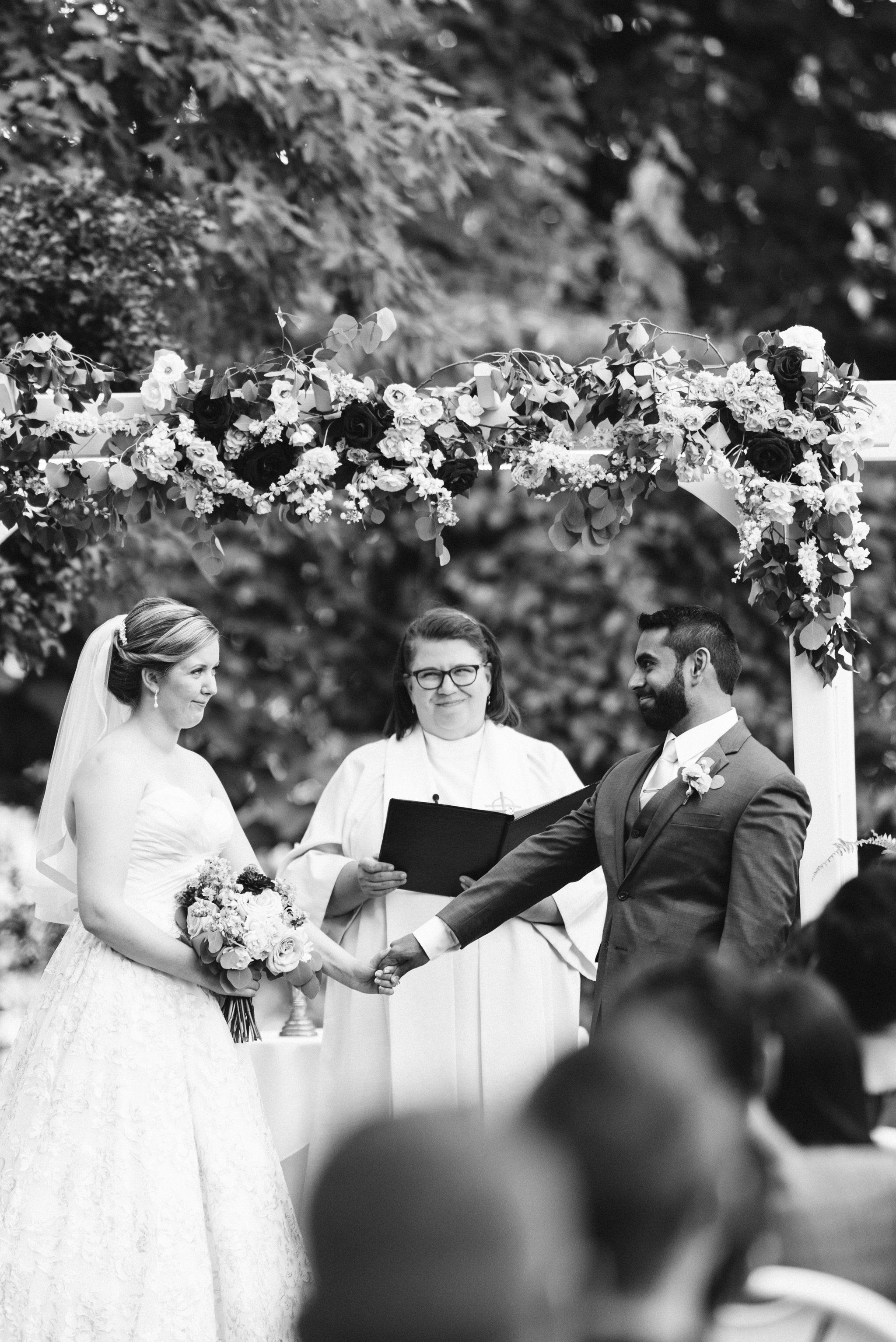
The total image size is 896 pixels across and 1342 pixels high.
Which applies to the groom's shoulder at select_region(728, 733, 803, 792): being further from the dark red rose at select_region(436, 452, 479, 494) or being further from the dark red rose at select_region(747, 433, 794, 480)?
the dark red rose at select_region(436, 452, 479, 494)

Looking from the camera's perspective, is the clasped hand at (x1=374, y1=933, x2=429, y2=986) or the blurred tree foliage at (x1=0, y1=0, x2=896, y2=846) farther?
the blurred tree foliage at (x1=0, y1=0, x2=896, y2=846)

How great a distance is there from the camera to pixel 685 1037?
170cm

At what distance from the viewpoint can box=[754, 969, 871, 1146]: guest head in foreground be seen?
209 cm

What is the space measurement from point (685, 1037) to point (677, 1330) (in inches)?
11.4

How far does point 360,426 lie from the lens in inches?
188

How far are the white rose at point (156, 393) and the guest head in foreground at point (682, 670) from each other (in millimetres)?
1551

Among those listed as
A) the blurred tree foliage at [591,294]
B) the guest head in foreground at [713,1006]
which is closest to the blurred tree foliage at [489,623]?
the blurred tree foliage at [591,294]

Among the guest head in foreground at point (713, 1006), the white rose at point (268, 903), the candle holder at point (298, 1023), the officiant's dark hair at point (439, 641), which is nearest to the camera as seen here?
the guest head in foreground at point (713, 1006)

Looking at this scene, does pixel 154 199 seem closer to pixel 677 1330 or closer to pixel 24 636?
pixel 24 636

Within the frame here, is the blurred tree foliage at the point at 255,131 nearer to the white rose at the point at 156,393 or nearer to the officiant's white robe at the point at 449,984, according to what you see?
the white rose at the point at 156,393

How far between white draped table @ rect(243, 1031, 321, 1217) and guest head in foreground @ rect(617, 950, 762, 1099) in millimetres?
3620

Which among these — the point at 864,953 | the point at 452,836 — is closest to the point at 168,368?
the point at 452,836

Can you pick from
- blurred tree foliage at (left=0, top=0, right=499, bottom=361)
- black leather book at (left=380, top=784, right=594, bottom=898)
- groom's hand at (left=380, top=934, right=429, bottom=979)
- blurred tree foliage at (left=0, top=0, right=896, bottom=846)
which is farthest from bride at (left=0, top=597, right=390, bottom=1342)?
blurred tree foliage at (left=0, top=0, right=896, bottom=846)

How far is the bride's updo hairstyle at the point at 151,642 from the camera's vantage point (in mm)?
4492
